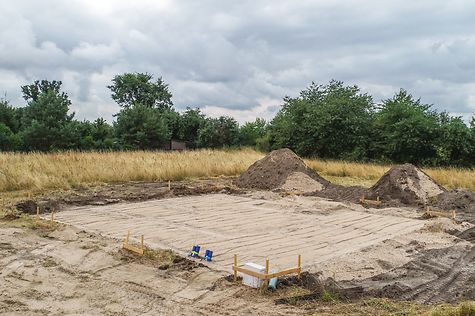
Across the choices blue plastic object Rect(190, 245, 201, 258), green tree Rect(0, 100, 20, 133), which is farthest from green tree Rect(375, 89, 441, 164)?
green tree Rect(0, 100, 20, 133)

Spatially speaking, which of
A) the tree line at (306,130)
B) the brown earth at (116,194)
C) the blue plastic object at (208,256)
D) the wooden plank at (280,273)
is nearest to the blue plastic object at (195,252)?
the blue plastic object at (208,256)

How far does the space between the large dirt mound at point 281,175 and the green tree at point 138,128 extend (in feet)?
55.4

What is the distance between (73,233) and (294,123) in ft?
76.7

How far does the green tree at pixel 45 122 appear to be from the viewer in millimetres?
28406

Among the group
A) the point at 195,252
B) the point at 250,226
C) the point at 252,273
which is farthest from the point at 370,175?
the point at 252,273

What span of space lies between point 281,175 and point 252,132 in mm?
25843

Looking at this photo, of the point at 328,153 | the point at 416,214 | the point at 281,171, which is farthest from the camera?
the point at 328,153

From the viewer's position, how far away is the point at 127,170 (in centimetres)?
1742

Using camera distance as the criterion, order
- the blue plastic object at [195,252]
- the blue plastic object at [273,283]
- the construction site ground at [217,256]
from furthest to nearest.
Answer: the blue plastic object at [195,252] → the blue plastic object at [273,283] → the construction site ground at [217,256]

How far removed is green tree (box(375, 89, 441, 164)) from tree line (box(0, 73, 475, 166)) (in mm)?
48

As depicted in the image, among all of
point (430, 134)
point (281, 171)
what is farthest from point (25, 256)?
point (430, 134)

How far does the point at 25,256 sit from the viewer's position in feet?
24.1

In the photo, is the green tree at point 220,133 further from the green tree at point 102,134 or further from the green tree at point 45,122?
the green tree at point 45,122

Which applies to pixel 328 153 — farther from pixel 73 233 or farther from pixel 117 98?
pixel 117 98
